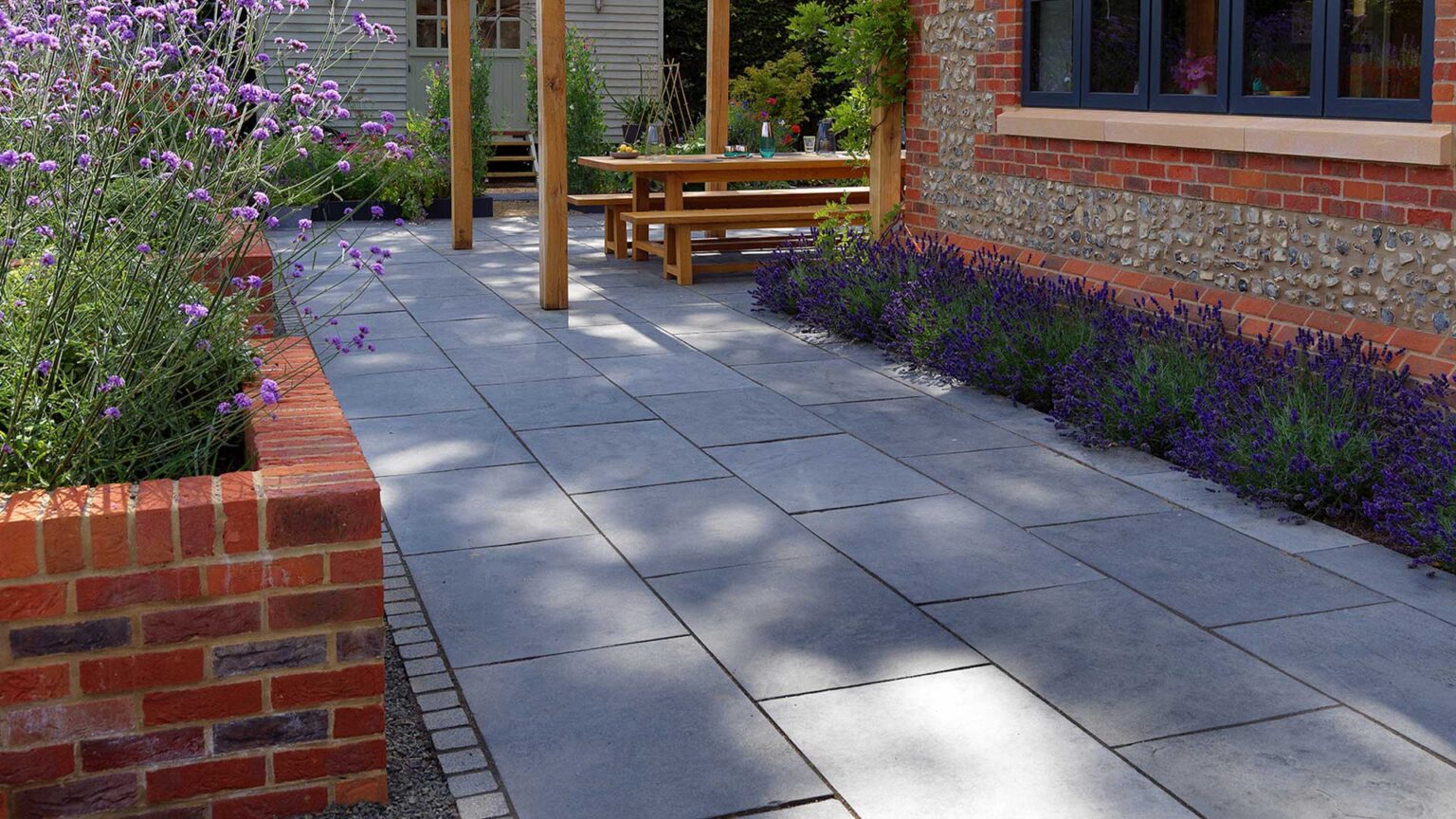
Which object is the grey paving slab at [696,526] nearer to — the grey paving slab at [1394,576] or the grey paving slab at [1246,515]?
the grey paving slab at [1246,515]

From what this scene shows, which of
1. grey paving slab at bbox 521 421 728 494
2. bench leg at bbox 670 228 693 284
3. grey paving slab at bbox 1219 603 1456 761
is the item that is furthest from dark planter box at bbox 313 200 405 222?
grey paving slab at bbox 1219 603 1456 761

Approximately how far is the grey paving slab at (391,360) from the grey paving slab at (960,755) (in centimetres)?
454

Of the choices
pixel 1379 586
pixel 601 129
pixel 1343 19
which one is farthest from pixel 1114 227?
pixel 601 129

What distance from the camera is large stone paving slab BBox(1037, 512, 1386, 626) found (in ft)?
13.6

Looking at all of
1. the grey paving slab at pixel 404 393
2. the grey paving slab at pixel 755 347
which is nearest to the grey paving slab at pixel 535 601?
the grey paving slab at pixel 404 393

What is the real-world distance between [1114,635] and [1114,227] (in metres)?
3.72

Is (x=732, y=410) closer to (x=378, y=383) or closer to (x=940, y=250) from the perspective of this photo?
(x=378, y=383)

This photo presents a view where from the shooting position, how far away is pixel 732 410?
21.9 ft

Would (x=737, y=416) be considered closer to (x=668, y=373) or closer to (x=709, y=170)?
(x=668, y=373)

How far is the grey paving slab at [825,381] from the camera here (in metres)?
6.98

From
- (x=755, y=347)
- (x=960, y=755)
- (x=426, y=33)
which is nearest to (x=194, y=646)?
(x=960, y=755)

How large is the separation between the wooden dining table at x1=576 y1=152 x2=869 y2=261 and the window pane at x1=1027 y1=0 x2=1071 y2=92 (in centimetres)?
314

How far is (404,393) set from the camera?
23.1ft

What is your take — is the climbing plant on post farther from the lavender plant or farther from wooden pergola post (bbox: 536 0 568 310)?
the lavender plant
